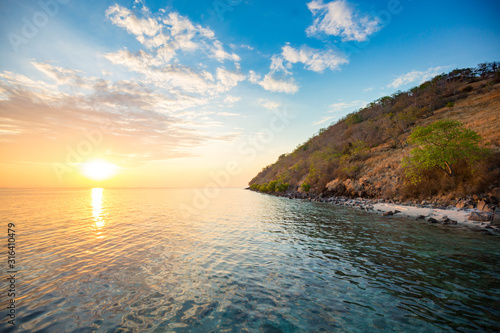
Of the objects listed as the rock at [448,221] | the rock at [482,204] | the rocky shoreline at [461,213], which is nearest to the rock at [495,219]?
the rocky shoreline at [461,213]

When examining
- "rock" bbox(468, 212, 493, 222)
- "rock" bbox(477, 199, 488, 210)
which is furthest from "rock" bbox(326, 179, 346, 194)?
"rock" bbox(468, 212, 493, 222)

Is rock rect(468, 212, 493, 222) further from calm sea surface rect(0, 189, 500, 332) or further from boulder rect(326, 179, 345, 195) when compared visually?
boulder rect(326, 179, 345, 195)

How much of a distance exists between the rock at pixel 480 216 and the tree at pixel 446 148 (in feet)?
32.9

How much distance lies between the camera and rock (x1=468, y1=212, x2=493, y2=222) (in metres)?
18.6

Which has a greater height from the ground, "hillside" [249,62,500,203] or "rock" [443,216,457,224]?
"hillside" [249,62,500,203]

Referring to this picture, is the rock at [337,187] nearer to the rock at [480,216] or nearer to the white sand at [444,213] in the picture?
the white sand at [444,213]

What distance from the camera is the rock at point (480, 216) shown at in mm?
18625

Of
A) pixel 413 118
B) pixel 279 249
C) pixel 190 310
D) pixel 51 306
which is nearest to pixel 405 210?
pixel 279 249

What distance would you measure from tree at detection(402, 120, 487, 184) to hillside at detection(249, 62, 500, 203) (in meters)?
1.08

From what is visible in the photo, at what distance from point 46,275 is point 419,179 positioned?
40.8 m

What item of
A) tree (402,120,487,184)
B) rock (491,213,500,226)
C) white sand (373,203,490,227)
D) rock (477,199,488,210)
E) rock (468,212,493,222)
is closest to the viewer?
rock (491,213,500,226)

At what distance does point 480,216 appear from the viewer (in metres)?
19.0

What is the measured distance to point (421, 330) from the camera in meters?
5.54

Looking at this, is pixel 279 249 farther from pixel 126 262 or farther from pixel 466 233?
pixel 466 233
